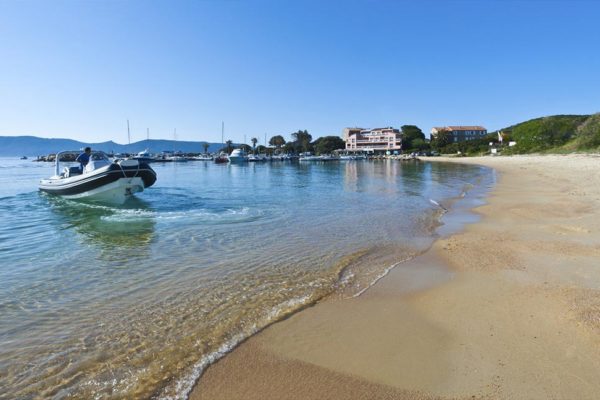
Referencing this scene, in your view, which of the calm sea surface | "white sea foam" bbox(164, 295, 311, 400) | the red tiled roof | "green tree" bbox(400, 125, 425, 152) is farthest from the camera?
the red tiled roof

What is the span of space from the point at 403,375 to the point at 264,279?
155 inches

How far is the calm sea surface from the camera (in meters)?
4.29

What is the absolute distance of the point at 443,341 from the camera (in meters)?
4.61

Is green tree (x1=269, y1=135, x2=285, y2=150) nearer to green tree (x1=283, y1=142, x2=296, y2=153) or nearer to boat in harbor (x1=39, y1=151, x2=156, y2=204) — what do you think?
green tree (x1=283, y1=142, x2=296, y2=153)

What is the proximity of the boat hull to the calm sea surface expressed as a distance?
335 centimetres

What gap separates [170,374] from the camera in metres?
4.10

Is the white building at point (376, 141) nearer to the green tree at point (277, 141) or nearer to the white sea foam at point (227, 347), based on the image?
the green tree at point (277, 141)

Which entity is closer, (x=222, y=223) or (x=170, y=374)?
(x=170, y=374)

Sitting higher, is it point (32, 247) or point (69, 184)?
point (69, 184)

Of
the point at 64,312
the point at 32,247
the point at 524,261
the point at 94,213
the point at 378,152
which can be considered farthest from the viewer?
the point at 378,152

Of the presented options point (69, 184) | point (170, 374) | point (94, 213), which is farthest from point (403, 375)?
point (69, 184)

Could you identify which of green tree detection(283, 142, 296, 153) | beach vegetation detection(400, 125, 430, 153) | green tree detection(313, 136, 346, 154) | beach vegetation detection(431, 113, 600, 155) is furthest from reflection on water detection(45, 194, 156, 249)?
green tree detection(283, 142, 296, 153)

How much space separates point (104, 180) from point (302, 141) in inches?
6465

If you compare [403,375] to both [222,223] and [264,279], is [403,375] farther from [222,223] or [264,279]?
[222,223]
